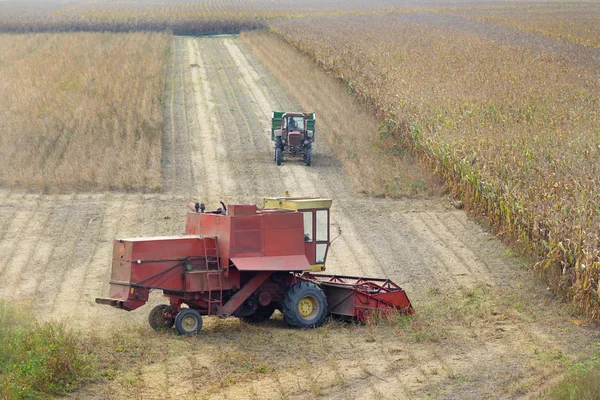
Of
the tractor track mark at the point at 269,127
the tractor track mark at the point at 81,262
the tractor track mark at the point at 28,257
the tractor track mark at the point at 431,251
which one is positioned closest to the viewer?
the tractor track mark at the point at 81,262

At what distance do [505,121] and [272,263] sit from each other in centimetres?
1570

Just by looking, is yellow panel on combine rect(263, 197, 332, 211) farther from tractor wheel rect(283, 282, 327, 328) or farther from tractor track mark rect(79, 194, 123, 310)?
tractor track mark rect(79, 194, 123, 310)

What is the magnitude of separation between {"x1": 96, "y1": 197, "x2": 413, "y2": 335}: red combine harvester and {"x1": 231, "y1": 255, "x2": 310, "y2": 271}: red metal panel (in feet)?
0.05

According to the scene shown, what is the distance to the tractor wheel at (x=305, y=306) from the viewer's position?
552 inches

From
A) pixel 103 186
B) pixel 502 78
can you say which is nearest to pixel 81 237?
pixel 103 186

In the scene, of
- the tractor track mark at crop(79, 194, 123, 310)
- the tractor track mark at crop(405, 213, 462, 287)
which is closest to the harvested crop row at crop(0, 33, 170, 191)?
the tractor track mark at crop(79, 194, 123, 310)

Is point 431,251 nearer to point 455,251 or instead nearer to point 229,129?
point 455,251

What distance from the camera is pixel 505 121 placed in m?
27.4

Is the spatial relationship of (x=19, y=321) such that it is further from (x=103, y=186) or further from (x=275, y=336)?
(x=103, y=186)

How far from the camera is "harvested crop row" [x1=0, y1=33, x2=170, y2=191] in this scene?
84.8ft

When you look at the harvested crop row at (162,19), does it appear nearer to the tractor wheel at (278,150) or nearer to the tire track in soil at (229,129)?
the tire track in soil at (229,129)

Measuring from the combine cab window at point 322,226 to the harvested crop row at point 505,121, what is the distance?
4.38 m

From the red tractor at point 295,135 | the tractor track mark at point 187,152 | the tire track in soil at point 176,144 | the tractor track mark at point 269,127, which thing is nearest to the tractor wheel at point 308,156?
the red tractor at point 295,135

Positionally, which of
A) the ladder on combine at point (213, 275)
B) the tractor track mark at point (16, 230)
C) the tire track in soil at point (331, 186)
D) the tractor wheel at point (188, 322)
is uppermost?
the ladder on combine at point (213, 275)
